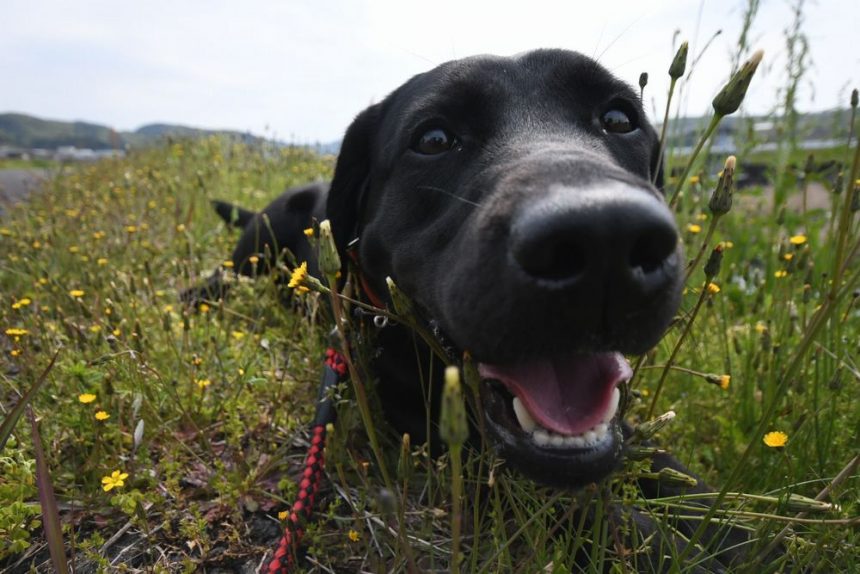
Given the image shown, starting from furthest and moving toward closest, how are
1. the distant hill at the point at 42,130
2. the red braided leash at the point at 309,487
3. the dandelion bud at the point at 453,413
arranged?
the distant hill at the point at 42,130, the red braided leash at the point at 309,487, the dandelion bud at the point at 453,413

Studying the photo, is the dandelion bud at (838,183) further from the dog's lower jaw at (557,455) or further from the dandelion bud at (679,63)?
the dog's lower jaw at (557,455)

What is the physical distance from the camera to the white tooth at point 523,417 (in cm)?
130

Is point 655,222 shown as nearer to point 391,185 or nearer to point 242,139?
point 391,185

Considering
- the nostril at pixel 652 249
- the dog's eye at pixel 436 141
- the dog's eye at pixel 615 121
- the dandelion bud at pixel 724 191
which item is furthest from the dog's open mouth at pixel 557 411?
the dog's eye at pixel 615 121

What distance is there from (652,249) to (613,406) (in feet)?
1.43

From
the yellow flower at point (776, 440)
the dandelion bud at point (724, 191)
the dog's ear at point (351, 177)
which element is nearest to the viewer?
the dandelion bud at point (724, 191)

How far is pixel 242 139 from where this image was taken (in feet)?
24.6

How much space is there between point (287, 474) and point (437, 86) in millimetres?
1446

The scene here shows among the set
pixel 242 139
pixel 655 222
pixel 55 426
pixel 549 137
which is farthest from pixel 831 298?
pixel 242 139

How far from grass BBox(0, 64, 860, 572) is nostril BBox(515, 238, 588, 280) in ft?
1.20

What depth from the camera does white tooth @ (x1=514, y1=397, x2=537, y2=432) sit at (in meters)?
1.30

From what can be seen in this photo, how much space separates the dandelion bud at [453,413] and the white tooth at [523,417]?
67cm

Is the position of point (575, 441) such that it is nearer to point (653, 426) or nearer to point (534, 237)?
point (653, 426)

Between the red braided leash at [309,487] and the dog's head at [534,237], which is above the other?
the dog's head at [534,237]
